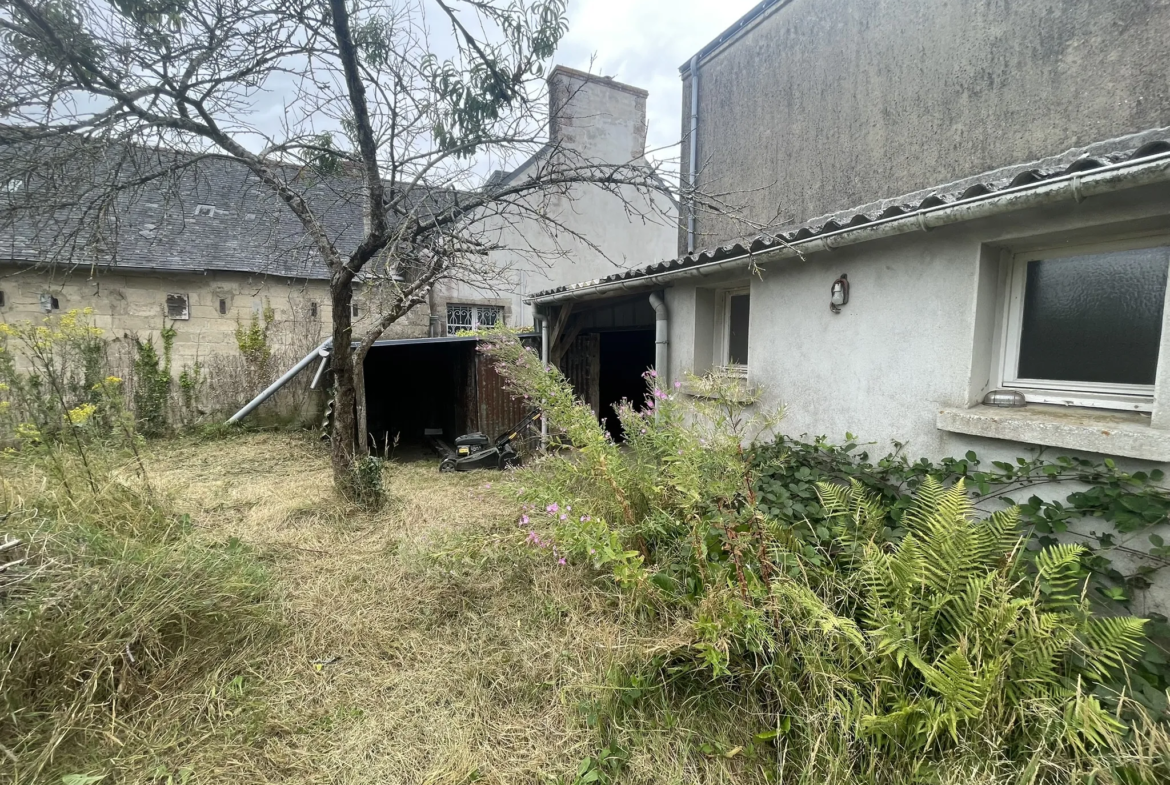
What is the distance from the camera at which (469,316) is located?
44.1ft

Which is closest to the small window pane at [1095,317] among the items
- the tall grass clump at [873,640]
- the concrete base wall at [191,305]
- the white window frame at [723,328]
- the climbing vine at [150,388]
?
the tall grass clump at [873,640]

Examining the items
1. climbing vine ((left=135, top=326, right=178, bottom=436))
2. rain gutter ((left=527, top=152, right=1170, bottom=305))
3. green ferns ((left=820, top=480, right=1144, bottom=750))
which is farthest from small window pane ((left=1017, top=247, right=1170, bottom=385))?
climbing vine ((left=135, top=326, right=178, bottom=436))

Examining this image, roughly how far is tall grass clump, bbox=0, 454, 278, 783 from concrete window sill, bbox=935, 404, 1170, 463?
455cm

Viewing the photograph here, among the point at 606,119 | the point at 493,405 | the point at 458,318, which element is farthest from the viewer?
the point at 458,318

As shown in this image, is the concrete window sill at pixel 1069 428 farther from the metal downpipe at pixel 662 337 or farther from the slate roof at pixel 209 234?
the slate roof at pixel 209 234

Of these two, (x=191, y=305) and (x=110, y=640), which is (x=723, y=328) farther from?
(x=191, y=305)

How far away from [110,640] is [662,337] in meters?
5.13

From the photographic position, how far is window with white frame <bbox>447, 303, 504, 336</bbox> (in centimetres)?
1310

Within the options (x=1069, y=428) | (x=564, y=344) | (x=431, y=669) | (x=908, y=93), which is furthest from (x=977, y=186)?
(x=564, y=344)

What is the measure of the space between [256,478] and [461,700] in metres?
6.14

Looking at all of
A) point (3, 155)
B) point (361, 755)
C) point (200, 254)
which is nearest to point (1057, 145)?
point (361, 755)

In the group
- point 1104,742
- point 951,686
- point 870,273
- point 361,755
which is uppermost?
point 870,273

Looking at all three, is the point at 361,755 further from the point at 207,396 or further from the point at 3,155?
the point at 207,396

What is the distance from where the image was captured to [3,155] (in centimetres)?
458
